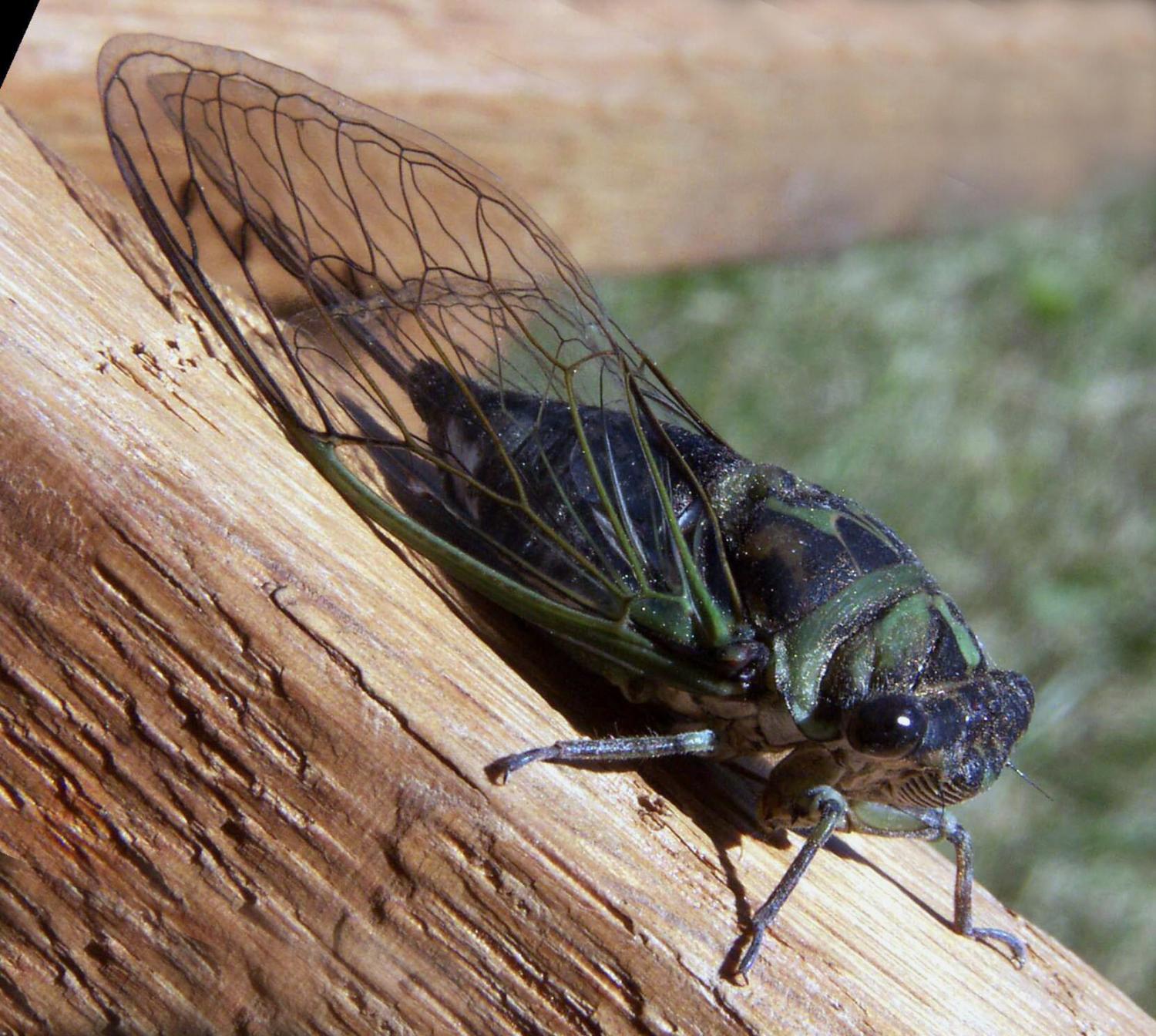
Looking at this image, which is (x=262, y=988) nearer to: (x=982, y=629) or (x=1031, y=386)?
(x=982, y=629)

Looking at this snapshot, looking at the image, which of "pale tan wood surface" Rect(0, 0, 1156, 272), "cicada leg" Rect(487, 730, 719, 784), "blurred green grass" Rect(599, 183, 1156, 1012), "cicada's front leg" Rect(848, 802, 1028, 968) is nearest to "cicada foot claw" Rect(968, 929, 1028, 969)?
"cicada's front leg" Rect(848, 802, 1028, 968)

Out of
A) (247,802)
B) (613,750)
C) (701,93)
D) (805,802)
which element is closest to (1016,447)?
(701,93)

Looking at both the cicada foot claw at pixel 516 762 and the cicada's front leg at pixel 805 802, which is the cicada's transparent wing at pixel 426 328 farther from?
the cicada foot claw at pixel 516 762

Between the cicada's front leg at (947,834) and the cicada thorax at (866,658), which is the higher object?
the cicada thorax at (866,658)

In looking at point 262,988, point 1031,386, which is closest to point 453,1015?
point 262,988

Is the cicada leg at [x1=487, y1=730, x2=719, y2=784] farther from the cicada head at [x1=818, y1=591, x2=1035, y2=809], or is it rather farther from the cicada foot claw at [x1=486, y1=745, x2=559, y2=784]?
the cicada head at [x1=818, y1=591, x2=1035, y2=809]

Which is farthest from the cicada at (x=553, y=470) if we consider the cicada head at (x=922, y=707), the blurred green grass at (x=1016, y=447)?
the blurred green grass at (x=1016, y=447)
